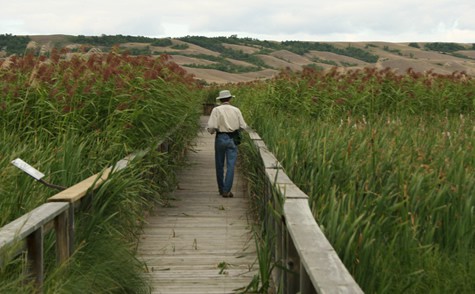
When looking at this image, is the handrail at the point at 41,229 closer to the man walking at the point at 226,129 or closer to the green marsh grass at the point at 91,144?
the green marsh grass at the point at 91,144

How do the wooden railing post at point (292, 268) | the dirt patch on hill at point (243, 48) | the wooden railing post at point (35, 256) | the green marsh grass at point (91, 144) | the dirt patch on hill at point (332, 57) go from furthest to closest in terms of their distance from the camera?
the dirt patch on hill at point (243, 48) < the dirt patch on hill at point (332, 57) < the green marsh grass at point (91, 144) < the wooden railing post at point (292, 268) < the wooden railing post at point (35, 256)

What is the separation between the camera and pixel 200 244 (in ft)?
22.5

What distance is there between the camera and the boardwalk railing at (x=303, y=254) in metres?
2.84

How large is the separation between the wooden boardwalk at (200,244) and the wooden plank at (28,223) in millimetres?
1415

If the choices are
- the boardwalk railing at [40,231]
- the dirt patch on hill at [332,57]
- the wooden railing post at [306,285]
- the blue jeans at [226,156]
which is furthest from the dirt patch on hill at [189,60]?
the wooden railing post at [306,285]

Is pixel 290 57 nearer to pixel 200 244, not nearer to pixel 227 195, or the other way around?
pixel 227 195

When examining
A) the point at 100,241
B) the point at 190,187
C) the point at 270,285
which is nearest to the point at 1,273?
the point at 100,241

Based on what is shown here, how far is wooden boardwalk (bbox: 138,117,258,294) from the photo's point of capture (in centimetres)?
551

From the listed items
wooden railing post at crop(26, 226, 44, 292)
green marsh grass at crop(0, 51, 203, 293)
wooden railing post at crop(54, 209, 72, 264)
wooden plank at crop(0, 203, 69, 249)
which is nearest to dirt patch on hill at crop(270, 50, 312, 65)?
green marsh grass at crop(0, 51, 203, 293)

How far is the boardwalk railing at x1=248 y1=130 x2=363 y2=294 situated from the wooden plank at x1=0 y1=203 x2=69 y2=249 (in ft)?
4.48

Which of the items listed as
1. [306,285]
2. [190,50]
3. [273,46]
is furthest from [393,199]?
[273,46]

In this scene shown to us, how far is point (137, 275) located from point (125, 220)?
3.11 ft

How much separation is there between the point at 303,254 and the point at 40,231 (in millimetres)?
1495

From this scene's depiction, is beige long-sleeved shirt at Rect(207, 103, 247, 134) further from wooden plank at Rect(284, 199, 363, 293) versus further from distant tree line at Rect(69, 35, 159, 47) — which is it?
distant tree line at Rect(69, 35, 159, 47)
